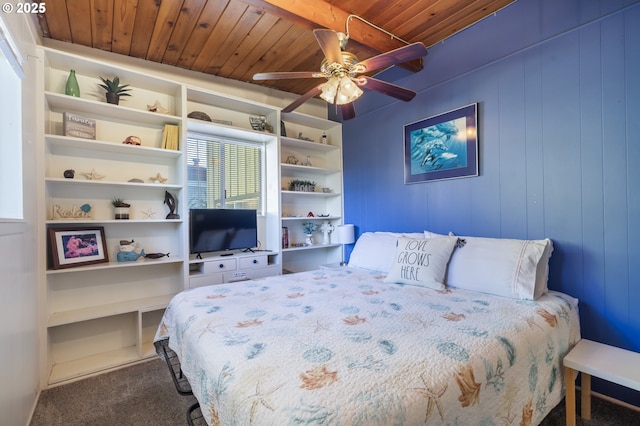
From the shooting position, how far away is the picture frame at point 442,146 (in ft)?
8.04

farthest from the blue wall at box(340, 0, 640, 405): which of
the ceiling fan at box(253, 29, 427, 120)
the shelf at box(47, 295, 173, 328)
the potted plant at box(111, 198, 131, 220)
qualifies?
the potted plant at box(111, 198, 131, 220)

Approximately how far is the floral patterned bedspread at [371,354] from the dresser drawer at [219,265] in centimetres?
88

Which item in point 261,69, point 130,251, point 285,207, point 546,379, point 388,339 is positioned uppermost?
point 261,69

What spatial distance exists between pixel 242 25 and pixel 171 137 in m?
1.19

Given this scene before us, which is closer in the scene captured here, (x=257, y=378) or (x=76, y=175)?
(x=257, y=378)

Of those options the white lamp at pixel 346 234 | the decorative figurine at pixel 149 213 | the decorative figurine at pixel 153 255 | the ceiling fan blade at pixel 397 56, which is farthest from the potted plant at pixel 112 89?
the white lamp at pixel 346 234

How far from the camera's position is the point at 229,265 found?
289 centimetres

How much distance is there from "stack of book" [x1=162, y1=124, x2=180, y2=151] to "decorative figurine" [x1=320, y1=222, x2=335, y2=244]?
205 cm

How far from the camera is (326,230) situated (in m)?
3.95

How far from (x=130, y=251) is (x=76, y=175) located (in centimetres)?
78

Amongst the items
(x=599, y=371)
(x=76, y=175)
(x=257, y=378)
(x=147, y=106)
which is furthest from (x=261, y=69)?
(x=599, y=371)

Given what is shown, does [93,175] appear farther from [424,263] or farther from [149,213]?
[424,263]

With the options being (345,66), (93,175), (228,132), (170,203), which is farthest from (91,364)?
(345,66)

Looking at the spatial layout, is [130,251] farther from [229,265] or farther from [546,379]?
[546,379]
